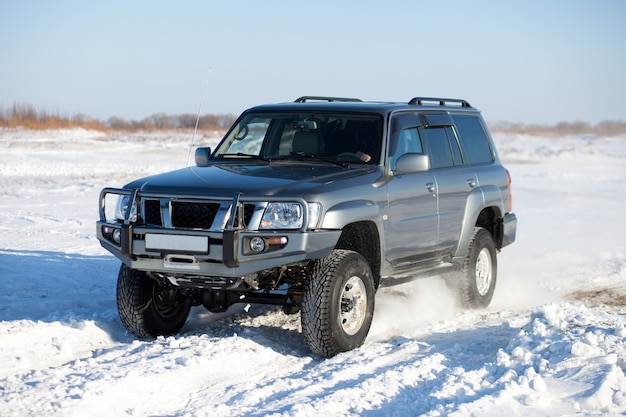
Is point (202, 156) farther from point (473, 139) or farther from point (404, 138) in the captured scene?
point (473, 139)

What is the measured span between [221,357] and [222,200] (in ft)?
3.49

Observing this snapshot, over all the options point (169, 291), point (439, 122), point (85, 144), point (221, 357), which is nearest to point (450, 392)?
point (221, 357)

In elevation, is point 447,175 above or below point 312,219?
above

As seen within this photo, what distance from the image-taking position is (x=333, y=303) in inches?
250

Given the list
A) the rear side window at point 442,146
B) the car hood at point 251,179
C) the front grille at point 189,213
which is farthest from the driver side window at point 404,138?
the front grille at point 189,213

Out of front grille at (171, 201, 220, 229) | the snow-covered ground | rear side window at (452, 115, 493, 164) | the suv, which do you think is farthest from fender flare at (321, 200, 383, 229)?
rear side window at (452, 115, 493, 164)

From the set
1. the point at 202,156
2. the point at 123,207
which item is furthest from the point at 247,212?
the point at 202,156

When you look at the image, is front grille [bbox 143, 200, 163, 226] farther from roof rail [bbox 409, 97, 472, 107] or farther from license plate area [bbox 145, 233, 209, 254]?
roof rail [bbox 409, 97, 472, 107]

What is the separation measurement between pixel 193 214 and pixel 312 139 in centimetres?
159

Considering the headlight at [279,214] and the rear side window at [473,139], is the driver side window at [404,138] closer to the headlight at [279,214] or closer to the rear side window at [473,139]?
the rear side window at [473,139]

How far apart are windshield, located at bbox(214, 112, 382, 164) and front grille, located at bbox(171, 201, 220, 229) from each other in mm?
1315

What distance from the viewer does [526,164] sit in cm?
3516

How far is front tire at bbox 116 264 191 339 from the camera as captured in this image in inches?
274

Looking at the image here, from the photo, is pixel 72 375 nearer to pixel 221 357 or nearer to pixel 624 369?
pixel 221 357
